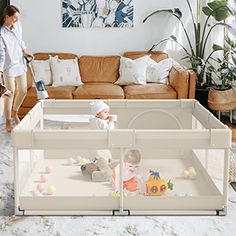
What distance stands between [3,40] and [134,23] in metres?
Result: 2.20

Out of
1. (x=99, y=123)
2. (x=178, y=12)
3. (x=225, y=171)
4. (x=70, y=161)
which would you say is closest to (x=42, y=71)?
(x=178, y=12)

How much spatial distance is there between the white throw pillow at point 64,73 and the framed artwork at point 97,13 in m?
0.68

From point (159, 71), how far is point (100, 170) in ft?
9.40

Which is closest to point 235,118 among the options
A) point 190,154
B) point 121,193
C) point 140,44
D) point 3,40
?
point 140,44

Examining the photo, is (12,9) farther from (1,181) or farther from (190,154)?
(190,154)

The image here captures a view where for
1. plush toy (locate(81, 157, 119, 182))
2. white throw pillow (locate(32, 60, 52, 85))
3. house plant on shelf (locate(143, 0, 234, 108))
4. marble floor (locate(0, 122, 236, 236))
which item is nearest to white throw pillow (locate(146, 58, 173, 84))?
house plant on shelf (locate(143, 0, 234, 108))

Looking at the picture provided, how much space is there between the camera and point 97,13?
665 cm

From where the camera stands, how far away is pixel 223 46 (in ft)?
21.1

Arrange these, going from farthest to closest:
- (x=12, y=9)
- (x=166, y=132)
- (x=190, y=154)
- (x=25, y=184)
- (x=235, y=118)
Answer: (x=235, y=118) → (x=12, y=9) → (x=190, y=154) → (x=25, y=184) → (x=166, y=132)

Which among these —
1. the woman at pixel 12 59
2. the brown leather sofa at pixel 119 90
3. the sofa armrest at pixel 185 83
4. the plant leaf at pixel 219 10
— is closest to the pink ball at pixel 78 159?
the woman at pixel 12 59

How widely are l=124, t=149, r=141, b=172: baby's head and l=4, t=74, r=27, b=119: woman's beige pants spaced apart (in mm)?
2231

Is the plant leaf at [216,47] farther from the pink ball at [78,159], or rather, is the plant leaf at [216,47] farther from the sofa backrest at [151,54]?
the pink ball at [78,159]

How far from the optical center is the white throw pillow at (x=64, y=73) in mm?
6172

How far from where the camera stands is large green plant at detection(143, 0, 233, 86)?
599 cm
